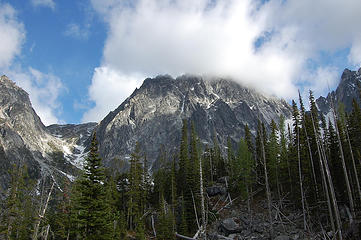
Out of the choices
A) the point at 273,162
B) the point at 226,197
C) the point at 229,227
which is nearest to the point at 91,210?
the point at 229,227

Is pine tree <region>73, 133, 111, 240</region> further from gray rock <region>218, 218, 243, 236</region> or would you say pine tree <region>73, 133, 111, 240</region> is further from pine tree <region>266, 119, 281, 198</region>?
pine tree <region>266, 119, 281, 198</region>

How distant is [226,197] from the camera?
5219 centimetres

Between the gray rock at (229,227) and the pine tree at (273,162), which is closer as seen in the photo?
the gray rock at (229,227)

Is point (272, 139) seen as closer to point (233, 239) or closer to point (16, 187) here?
point (233, 239)

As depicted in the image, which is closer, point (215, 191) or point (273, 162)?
point (273, 162)

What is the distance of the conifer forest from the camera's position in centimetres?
2452

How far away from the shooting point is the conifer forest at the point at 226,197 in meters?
24.5

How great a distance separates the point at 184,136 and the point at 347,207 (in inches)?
1440

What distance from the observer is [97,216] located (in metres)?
24.5

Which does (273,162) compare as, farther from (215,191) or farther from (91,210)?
(91,210)

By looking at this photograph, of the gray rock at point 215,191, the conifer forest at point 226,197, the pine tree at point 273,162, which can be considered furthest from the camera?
the gray rock at point 215,191

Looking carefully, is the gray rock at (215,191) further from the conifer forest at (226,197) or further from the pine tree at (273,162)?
the pine tree at (273,162)

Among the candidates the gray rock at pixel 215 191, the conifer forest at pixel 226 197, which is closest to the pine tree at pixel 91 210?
the conifer forest at pixel 226 197

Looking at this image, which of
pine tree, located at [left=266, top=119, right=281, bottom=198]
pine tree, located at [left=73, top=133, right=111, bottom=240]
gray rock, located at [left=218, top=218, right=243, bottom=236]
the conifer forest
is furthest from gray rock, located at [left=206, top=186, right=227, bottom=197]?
pine tree, located at [left=73, top=133, right=111, bottom=240]
